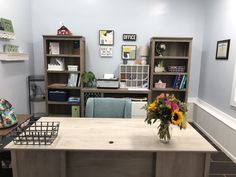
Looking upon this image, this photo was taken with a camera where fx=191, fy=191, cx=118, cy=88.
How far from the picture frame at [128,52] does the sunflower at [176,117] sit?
2647mm

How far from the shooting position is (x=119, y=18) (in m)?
3.74

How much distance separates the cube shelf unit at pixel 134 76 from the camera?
374 cm

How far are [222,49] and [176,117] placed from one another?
2323mm

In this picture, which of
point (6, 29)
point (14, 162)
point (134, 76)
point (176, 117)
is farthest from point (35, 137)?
point (134, 76)

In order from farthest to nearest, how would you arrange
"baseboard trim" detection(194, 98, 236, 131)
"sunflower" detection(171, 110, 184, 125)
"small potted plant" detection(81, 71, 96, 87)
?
"small potted plant" detection(81, 71, 96, 87), "baseboard trim" detection(194, 98, 236, 131), "sunflower" detection(171, 110, 184, 125)

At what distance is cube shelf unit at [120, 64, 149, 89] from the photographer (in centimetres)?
374

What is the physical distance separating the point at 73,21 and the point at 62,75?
1.10 metres

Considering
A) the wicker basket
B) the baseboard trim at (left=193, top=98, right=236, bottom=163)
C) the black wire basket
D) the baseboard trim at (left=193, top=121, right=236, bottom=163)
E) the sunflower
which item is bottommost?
the baseboard trim at (left=193, top=121, right=236, bottom=163)

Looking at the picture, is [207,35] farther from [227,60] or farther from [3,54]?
[3,54]

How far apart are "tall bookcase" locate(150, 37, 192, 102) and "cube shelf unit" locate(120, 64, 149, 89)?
0.56 ft

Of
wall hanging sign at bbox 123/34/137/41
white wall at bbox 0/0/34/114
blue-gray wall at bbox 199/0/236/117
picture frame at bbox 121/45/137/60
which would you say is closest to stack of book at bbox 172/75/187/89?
blue-gray wall at bbox 199/0/236/117

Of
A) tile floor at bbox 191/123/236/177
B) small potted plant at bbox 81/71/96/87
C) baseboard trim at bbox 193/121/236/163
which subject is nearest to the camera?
tile floor at bbox 191/123/236/177

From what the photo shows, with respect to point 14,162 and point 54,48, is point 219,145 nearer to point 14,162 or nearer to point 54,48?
point 14,162

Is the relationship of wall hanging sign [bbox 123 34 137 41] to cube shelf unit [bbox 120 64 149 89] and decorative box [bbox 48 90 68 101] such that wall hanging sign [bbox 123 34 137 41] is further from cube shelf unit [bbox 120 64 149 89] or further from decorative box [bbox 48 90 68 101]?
decorative box [bbox 48 90 68 101]
